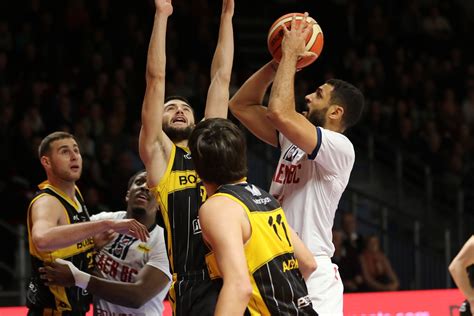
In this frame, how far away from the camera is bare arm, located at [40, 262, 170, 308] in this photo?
18.2ft

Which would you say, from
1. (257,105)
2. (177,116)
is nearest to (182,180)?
(177,116)

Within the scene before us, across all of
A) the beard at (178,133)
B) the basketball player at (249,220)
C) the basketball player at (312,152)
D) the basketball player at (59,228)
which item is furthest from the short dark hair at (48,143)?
the basketball player at (249,220)

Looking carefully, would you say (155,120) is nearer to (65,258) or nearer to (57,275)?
(57,275)

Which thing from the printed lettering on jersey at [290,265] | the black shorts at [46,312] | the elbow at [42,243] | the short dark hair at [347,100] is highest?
the short dark hair at [347,100]

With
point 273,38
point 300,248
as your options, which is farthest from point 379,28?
point 300,248

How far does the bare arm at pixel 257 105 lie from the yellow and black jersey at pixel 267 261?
6.09ft

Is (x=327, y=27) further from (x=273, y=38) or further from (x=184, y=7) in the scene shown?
(x=273, y=38)

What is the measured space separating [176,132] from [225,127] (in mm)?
1310

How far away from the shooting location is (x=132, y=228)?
4980 millimetres

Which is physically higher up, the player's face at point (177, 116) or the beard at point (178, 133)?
the player's face at point (177, 116)

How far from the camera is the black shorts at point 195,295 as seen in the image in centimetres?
410

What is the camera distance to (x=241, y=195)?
3797 millimetres

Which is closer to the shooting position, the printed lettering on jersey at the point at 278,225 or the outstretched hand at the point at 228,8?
the printed lettering on jersey at the point at 278,225

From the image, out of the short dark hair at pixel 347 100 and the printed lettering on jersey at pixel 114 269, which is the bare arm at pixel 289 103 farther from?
the printed lettering on jersey at pixel 114 269
